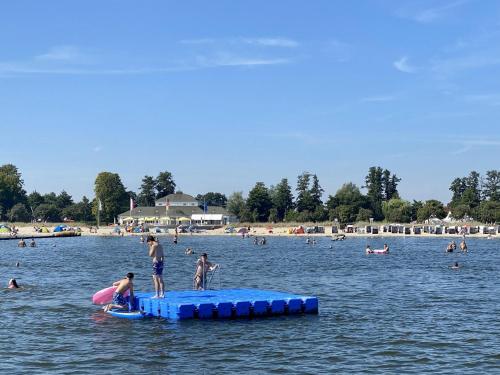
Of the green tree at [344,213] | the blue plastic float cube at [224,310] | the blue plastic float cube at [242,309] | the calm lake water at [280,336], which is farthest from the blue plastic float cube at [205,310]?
the green tree at [344,213]

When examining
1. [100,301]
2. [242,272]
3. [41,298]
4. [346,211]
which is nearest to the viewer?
[100,301]

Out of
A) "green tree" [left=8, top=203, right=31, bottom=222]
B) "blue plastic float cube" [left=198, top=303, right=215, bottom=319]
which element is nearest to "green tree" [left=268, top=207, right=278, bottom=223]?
"green tree" [left=8, top=203, right=31, bottom=222]

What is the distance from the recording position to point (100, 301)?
30.0 meters

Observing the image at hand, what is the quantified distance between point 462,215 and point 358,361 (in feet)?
499

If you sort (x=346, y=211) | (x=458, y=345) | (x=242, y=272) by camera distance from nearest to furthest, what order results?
(x=458, y=345)
(x=242, y=272)
(x=346, y=211)

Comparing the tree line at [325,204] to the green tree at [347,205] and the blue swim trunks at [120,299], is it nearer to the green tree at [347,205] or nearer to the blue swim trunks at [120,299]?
the green tree at [347,205]

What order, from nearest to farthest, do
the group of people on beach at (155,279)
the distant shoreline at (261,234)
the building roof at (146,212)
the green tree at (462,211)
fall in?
the group of people on beach at (155,279), the distant shoreline at (261,234), the green tree at (462,211), the building roof at (146,212)

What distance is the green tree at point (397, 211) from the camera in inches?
6471

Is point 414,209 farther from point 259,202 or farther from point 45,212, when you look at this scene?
point 45,212

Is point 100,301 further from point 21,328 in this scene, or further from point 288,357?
point 288,357

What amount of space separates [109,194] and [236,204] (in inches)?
1334

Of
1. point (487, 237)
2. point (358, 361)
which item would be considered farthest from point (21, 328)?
point (487, 237)

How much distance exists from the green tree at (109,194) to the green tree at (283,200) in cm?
4199

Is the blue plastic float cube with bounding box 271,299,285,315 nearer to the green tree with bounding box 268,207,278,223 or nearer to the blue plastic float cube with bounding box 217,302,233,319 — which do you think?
the blue plastic float cube with bounding box 217,302,233,319
